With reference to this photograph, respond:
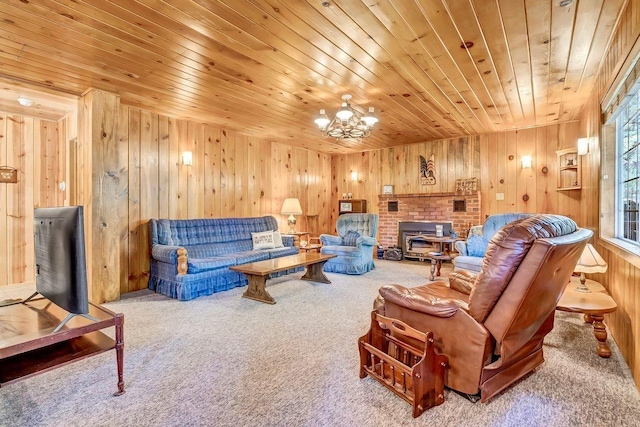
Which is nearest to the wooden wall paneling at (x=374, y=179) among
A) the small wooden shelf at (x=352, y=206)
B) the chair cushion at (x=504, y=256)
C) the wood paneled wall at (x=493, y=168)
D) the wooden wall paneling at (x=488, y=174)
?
the wood paneled wall at (x=493, y=168)

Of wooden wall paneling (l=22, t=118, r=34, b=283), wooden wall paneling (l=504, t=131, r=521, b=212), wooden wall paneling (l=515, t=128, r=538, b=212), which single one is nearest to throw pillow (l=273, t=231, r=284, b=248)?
wooden wall paneling (l=22, t=118, r=34, b=283)

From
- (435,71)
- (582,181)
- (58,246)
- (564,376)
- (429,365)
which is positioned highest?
(435,71)

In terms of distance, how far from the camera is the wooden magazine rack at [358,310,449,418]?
5.36ft

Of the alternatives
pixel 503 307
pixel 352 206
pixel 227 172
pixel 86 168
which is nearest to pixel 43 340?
pixel 503 307

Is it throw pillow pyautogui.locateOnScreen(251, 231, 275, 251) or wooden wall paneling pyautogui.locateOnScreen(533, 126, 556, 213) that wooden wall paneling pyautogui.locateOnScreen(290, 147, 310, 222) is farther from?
wooden wall paneling pyautogui.locateOnScreen(533, 126, 556, 213)

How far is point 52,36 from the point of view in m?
2.38

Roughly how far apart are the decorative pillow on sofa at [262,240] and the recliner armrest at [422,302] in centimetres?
→ 319

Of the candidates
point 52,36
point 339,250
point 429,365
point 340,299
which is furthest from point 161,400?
point 339,250

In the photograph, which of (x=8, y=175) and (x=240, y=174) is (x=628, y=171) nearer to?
(x=240, y=174)

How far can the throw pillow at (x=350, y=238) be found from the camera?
216 inches

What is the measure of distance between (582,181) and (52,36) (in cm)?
581

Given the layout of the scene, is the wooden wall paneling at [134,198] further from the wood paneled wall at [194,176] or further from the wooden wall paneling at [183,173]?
the wooden wall paneling at [183,173]

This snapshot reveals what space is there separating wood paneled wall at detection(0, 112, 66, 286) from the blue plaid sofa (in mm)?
1796

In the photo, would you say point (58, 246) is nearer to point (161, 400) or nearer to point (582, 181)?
point (161, 400)
